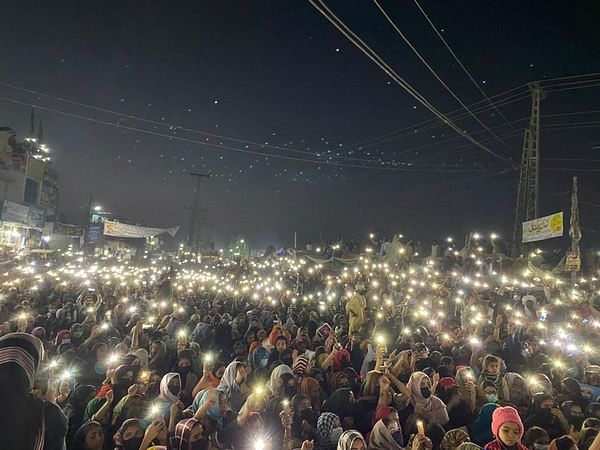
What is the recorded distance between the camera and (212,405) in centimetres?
455

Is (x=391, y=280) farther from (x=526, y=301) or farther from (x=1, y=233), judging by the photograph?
(x=1, y=233)

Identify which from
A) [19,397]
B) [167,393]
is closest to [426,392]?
[167,393]

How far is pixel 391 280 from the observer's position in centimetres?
1984

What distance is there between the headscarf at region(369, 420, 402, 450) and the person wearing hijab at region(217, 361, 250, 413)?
79.3 inches

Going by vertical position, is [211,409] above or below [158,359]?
above

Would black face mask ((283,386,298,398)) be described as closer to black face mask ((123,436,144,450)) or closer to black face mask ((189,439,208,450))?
black face mask ((189,439,208,450))

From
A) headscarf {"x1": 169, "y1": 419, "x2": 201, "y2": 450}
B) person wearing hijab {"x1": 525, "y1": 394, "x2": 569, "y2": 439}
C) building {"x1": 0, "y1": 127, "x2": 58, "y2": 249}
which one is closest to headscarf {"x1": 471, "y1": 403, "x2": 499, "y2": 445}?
person wearing hijab {"x1": 525, "y1": 394, "x2": 569, "y2": 439}

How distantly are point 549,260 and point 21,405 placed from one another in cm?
2726

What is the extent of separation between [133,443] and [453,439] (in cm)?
328

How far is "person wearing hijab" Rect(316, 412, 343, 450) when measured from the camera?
4465 mm

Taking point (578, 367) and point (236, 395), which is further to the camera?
point (578, 367)

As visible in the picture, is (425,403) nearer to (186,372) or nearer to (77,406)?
(186,372)

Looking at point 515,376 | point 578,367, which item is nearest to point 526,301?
point 578,367

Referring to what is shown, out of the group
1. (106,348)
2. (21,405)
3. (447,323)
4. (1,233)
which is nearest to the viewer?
(21,405)
